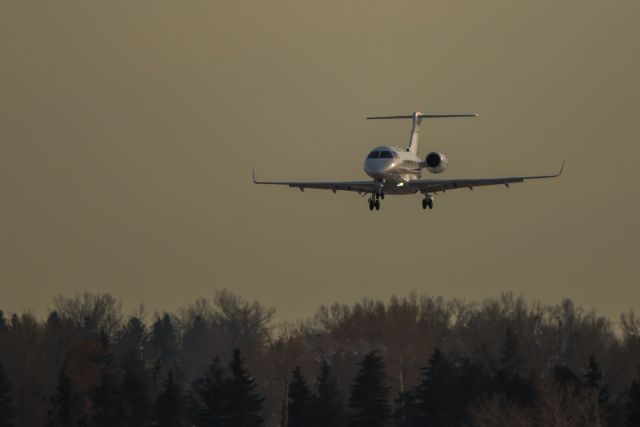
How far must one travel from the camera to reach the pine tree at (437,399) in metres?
106

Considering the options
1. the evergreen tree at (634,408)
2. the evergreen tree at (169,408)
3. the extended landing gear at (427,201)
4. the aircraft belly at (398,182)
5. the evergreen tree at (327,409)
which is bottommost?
the evergreen tree at (634,408)

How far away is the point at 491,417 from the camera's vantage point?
101875 millimetres

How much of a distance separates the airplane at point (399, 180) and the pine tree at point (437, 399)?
50.6 ft

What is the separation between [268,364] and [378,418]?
59.4 m

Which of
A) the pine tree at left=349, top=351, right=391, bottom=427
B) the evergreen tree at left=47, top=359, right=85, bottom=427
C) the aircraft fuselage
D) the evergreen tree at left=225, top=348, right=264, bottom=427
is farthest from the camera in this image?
the evergreen tree at left=47, top=359, right=85, bottom=427

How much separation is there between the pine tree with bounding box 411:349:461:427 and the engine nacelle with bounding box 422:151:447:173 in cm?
1650

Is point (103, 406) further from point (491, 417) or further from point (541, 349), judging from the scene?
point (541, 349)

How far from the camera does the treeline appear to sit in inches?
4176

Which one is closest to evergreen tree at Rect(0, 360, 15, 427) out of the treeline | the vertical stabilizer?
the treeline

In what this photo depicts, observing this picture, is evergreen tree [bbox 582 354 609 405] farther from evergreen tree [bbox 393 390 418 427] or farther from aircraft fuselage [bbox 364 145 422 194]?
aircraft fuselage [bbox 364 145 422 194]

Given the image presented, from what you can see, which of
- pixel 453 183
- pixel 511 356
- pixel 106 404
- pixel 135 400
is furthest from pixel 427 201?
pixel 511 356

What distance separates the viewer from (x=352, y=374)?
15212 centimetres

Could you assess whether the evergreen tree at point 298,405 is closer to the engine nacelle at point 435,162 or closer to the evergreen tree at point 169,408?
the evergreen tree at point 169,408

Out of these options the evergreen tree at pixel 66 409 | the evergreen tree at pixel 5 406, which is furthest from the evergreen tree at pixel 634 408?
the evergreen tree at pixel 5 406
